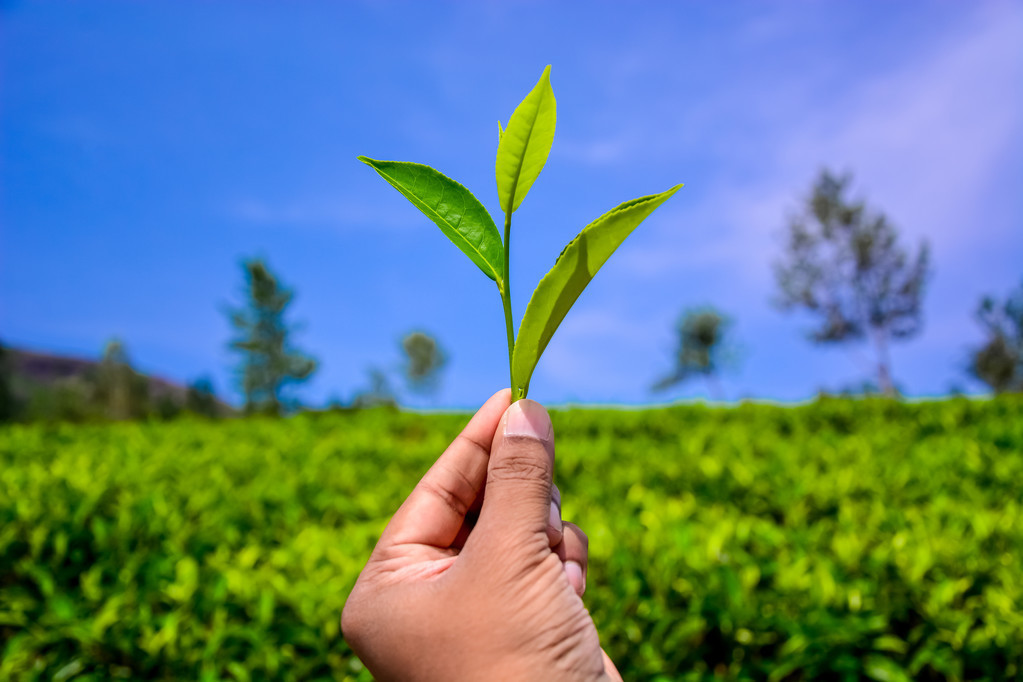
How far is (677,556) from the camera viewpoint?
300 centimetres

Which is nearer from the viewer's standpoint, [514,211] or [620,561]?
[514,211]

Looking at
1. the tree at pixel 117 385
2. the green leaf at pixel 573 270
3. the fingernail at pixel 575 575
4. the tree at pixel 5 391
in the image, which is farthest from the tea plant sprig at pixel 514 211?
the tree at pixel 117 385

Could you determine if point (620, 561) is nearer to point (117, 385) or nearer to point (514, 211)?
point (514, 211)

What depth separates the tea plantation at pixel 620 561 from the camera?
2.71m

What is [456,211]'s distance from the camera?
1.20 metres

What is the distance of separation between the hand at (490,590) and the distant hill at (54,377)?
2065cm

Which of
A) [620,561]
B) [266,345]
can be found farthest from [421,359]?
[620,561]

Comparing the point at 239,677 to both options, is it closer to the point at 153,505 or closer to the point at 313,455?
the point at 153,505

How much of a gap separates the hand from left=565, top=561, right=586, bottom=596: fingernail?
70 millimetres

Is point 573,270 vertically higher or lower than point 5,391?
lower

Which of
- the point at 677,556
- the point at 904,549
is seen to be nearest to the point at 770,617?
the point at 677,556

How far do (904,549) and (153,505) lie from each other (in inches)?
147

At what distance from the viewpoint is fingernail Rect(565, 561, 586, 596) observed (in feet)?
4.59

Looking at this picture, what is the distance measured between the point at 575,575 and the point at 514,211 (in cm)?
73
